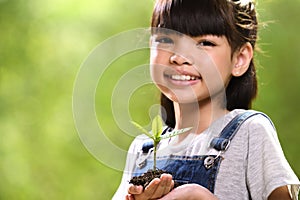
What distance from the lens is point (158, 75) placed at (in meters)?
1.01

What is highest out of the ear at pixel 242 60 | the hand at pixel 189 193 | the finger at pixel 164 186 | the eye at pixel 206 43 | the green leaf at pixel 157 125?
the eye at pixel 206 43

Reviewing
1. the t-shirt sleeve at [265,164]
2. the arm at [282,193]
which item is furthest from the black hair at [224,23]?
the arm at [282,193]

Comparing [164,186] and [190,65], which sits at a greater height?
[190,65]

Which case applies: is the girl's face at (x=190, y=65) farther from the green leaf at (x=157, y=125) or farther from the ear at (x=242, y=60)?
the green leaf at (x=157, y=125)

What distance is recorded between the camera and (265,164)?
0.91 meters

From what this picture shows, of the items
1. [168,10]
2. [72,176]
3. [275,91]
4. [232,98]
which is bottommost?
[72,176]

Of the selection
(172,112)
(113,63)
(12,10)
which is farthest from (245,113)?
(12,10)

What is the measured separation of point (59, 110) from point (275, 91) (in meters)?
0.62

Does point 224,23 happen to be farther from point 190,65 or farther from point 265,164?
point 265,164

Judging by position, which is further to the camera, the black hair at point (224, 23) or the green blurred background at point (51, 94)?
the green blurred background at point (51, 94)

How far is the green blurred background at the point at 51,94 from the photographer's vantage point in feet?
5.96

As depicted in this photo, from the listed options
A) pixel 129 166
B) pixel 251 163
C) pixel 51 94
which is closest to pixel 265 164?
pixel 251 163

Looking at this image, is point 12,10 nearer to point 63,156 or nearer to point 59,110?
point 59,110

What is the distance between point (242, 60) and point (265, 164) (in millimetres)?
198
